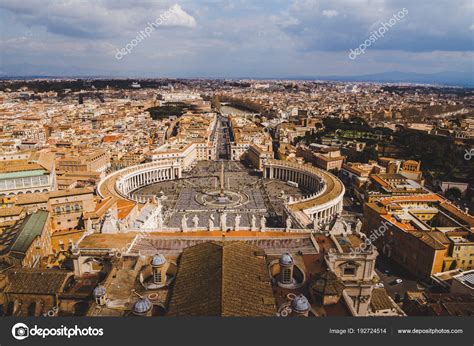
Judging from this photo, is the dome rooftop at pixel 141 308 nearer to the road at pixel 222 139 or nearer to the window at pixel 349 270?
the window at pixel 349 270

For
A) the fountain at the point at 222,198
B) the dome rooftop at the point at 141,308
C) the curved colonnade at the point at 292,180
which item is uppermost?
the dome rooftop at the point at 141,308

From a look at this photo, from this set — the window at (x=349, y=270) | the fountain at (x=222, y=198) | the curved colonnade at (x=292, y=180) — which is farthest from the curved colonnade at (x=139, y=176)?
the window at (x=349, y=270)

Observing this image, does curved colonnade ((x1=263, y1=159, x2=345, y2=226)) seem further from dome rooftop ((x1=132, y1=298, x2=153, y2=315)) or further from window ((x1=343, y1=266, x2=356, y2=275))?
dome rooftop ((x1=132, y1=298, x2=153, y2=315))

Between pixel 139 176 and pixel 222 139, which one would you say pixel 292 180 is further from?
pixel 222 139

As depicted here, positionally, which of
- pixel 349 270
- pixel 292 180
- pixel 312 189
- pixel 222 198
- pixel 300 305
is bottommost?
pixel 292 180

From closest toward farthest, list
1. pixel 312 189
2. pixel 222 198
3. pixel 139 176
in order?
pixel 222 198 < pixel 312 189 < pixel 139 176

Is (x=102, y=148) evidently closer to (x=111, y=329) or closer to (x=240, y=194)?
(x=240, y=194)

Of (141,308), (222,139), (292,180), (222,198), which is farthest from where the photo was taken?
(222,139)

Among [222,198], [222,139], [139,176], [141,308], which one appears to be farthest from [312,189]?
[222,139]

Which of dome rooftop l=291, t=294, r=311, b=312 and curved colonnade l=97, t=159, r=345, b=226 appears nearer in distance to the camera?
dome rooftop l=291, t=294, r=311, b=312

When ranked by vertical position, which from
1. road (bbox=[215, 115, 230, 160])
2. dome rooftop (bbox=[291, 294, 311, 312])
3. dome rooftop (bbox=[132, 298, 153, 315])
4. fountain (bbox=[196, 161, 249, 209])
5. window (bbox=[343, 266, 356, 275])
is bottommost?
road (bbox=[215, 115, 230, 160])

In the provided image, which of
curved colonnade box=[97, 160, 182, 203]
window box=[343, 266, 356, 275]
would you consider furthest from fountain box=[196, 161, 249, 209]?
window box=[343, 266, 356, 275]
